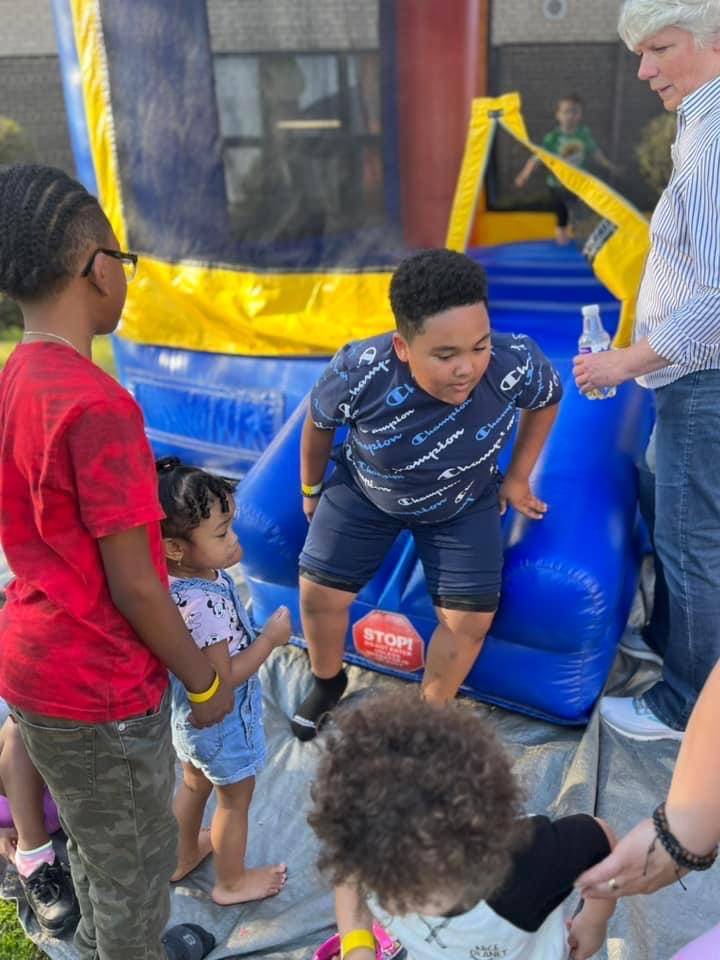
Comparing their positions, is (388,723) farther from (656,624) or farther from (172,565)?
(656,624)

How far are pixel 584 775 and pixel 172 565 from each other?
1.17 metres

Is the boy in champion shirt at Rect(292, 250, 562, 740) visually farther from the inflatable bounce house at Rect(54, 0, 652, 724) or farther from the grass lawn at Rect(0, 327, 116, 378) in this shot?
the grass lawn at Rect(0, 327, 116, 378)

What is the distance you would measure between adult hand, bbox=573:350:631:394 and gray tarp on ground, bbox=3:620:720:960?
903mm

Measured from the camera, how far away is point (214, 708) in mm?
1537

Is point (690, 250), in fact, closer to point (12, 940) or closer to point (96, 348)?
point (12, 940)

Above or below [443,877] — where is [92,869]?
below

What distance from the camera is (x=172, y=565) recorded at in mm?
1720

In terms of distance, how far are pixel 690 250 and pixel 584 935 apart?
1.38 meters

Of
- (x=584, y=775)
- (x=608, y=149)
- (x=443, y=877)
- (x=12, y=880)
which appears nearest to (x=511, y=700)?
(x=584, y=775)

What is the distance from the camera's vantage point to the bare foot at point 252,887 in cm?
197

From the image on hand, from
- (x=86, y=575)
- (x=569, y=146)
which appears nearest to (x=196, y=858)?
(x=86, y=575)

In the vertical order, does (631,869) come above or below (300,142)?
below

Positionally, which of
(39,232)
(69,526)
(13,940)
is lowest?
(13,940)

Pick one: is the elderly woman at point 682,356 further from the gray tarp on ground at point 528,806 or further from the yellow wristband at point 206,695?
the yellow wristband at point 206,695
